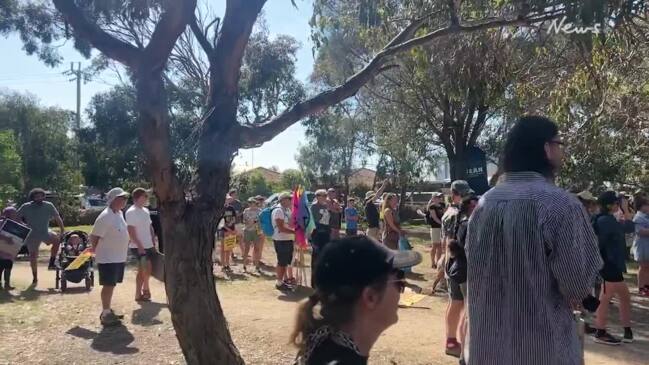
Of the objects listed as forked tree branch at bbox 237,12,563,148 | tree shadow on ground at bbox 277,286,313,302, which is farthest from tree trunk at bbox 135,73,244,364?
tree shadow on ground at bbox 277,286,313,302

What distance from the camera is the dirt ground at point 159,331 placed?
6.51 m

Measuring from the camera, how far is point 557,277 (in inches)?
103

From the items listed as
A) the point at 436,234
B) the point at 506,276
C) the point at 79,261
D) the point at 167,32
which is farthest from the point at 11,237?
the point at 506,276

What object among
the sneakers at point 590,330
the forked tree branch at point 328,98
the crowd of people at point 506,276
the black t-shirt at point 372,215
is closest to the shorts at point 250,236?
the black t-shirt at point 372,215

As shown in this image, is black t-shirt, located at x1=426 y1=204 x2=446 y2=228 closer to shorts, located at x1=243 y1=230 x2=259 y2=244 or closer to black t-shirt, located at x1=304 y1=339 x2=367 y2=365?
shorts, located at x1=243 y1=230 x2=259 y2=244

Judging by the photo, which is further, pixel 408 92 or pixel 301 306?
pixel 408 92

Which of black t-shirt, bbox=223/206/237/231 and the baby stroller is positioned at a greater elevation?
black t-shirt, bbox=223/206/237/231

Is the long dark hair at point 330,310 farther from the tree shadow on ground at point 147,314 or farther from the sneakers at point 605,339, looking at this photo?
the tree shadow on ground at point 147,314

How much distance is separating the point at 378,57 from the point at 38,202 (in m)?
8.49

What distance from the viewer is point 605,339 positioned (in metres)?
6.99

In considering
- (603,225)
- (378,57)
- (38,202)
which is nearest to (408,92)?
(38,202)

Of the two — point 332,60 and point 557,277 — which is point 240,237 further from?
point 557,277

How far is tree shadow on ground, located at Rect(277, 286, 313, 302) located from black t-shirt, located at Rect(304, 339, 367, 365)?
7952mm

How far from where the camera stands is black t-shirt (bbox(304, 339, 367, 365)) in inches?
70.6
